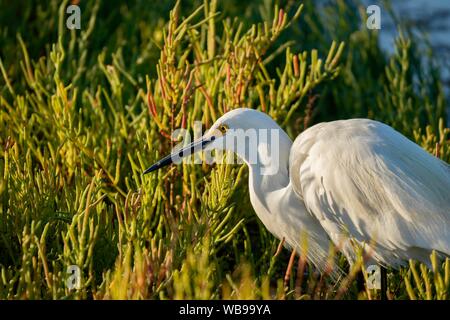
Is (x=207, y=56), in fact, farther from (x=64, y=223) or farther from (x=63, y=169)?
(x=64, y=223)

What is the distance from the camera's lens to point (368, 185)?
2439mm

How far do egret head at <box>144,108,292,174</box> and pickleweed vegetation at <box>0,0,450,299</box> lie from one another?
8cm

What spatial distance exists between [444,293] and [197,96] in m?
1.31

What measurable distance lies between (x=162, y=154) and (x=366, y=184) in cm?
78

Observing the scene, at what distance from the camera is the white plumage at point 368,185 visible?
2396 millimetres

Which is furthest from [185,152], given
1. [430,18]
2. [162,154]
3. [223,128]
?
[430,18]

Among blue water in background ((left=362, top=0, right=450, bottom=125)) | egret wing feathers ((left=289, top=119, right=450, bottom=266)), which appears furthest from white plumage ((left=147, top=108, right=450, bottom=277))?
blue water in background ((left=362, top=0, right=450, bottom=125))

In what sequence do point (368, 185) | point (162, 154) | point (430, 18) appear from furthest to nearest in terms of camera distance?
point (430, 18)
point (162, 154)
point (368, 185)

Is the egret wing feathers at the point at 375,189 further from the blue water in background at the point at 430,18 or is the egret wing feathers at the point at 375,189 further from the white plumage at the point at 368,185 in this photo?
the blue water in background at the point at 430,18

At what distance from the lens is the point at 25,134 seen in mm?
3006

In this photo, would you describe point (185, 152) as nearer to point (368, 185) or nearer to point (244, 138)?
point (244, 138)

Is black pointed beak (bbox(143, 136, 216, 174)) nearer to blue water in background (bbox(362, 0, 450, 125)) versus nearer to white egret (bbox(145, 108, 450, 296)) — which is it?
white egret (bbox(145, 108, 450, 296))
